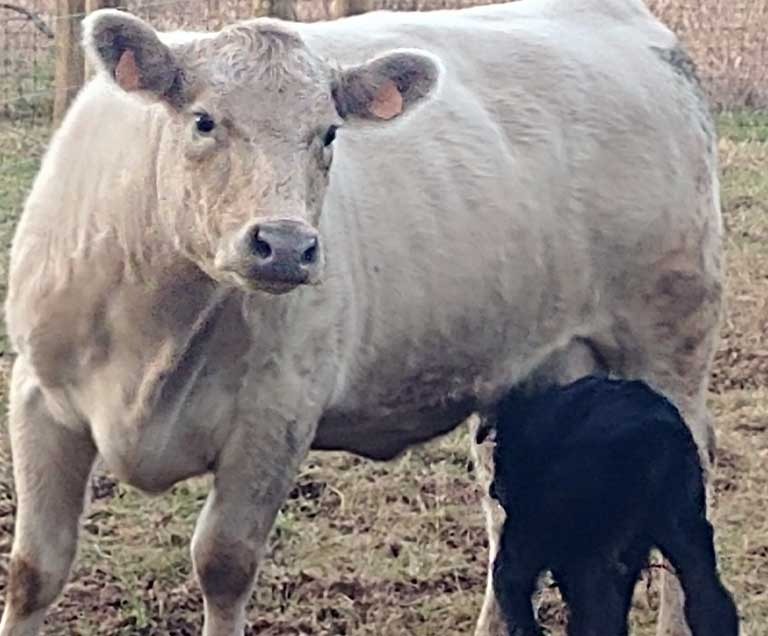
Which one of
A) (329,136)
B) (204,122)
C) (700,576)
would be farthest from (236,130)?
(700,576)

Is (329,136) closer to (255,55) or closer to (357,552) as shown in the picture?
(255,55)

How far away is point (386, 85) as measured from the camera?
366 cm

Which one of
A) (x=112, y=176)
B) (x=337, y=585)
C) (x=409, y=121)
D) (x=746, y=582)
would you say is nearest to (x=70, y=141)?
(x=112, y=176)

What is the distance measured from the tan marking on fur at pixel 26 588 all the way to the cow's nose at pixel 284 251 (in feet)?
3.87

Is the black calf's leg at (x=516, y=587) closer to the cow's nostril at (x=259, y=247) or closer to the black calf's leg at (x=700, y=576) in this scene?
the black calf's leg at (x=700, y=576)

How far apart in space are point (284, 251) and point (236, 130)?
0.31 m

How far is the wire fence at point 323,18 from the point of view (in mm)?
9852

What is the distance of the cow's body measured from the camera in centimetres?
373

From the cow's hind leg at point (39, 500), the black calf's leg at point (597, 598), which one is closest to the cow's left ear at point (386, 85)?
the cow's hind leg at point (39, 500)

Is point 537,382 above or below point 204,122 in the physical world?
below

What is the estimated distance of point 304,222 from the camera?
3.21 meters

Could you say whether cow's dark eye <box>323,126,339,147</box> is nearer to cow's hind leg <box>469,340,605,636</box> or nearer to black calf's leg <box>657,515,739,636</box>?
black calf's leg <box>657,515,739,636</box>

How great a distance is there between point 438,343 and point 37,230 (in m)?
0.93

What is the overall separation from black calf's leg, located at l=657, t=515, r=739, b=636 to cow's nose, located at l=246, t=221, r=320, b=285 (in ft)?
3.73
